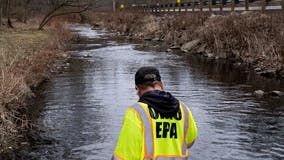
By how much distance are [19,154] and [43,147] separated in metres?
0.62

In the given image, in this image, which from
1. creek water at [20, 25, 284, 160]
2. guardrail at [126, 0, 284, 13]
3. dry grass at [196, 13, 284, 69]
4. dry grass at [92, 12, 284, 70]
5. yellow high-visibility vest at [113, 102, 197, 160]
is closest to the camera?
yellow high-visibility vest at [113, 102, 197, 160]

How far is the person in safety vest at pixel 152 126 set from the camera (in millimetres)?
3508

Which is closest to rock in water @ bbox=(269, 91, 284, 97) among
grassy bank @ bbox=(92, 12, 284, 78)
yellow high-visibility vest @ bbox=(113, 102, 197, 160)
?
grassy bank @ bbox=(92, 12, 284, 78)

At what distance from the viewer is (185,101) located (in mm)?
13312

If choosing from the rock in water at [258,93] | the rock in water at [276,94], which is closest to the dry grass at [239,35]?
the rock in water at [258,93]

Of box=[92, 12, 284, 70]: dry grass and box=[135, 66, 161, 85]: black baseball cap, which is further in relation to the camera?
box=[92, 12, 284, 70]: dry grass

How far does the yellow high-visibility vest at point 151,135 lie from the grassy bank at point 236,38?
14.1m

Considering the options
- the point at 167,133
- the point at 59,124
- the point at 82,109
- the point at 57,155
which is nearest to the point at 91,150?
the point at 57,155

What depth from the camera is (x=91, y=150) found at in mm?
8961

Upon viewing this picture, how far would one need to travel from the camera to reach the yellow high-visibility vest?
11.5 ft

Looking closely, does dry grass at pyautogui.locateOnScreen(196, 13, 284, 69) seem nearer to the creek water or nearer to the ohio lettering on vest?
the creek water

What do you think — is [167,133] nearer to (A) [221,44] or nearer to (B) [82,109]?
(B) [82,109]

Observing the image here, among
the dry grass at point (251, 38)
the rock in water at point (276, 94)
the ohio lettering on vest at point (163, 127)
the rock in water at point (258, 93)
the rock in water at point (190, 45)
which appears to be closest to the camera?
the ohio lettering on vest at point (163, 127)

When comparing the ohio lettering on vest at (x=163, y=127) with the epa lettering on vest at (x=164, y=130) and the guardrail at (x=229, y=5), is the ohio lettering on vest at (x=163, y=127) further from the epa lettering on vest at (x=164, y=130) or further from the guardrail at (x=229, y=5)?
the guardrail at (x=229, y=5)
